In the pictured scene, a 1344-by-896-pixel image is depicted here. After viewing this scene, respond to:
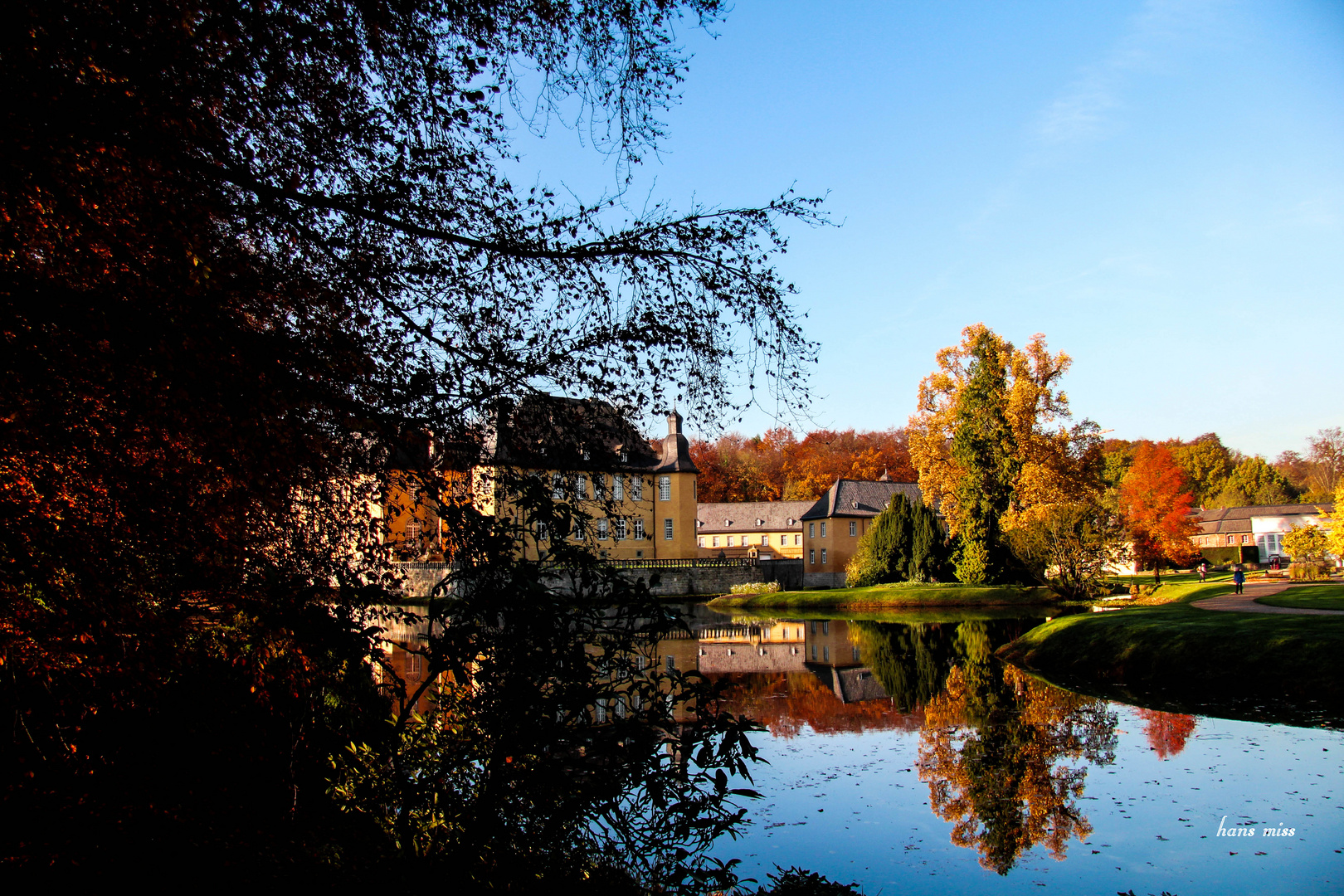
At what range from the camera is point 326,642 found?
4.41 m

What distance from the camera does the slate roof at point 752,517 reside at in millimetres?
Answer: 57406

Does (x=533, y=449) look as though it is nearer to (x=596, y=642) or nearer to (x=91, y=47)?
(x=596, y=642)

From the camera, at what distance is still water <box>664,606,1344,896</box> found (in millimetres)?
6887

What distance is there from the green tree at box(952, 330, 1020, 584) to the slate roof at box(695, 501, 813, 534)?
21399 mm

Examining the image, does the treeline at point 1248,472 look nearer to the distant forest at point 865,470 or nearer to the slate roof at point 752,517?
the distant forest at point 865,470

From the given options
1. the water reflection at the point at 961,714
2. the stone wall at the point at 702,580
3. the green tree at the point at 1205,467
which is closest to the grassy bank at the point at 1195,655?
the water reflection at the point at 961,714

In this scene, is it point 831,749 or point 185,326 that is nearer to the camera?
point 185,326

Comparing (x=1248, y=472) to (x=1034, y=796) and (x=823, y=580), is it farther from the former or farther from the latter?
(x=1034, y=796)

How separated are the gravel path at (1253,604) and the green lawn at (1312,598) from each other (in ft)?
1.15

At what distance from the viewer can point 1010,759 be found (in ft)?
33.1

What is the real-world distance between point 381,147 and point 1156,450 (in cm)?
4268

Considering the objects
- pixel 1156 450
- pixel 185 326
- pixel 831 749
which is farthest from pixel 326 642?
pixel 1156 450

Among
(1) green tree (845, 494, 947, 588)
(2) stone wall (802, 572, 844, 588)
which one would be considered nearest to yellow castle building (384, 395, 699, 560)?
(1) green tree (845, 494, 947, 588)

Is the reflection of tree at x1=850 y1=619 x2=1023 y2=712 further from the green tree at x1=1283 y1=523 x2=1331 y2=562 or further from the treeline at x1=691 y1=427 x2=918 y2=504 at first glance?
the treeline at x1=691 y1=427 x2=918 y2=504
